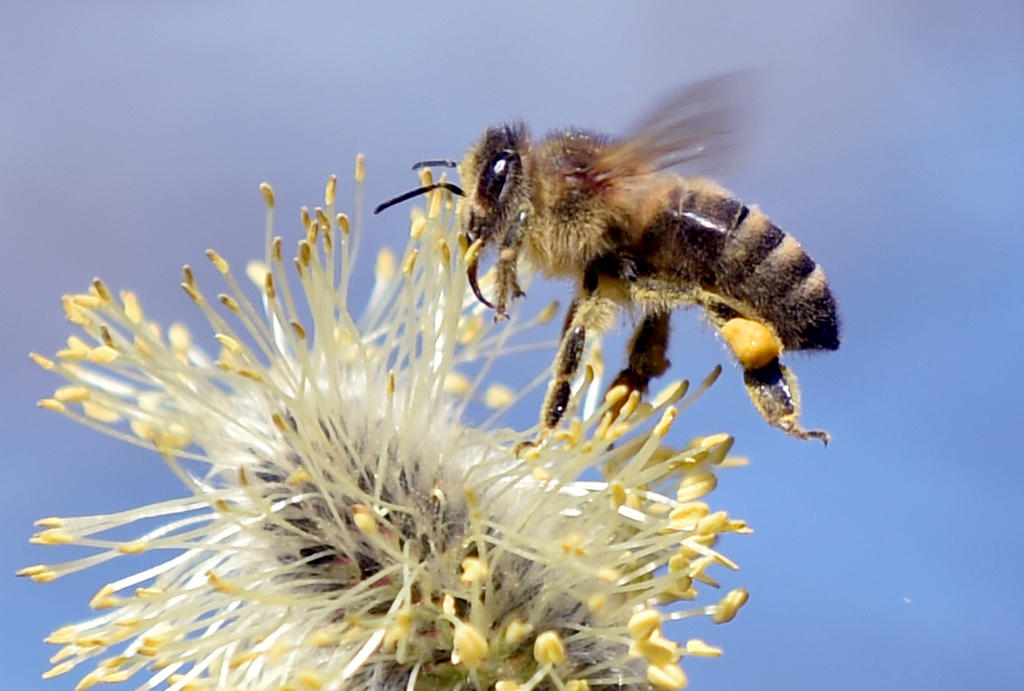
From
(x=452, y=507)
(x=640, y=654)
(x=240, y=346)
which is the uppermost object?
(x=240, y=346)

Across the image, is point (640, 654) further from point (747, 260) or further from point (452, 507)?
point (747, 260)

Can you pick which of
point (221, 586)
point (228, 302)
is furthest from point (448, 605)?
point (228, 302)

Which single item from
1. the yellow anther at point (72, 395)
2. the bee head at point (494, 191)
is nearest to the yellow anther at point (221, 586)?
the yellow anther at point (72, 395)

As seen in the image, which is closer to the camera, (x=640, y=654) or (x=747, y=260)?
(x=640, y=654)

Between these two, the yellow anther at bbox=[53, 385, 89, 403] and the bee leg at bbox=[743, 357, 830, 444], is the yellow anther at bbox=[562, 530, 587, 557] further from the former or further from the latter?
the yellow anther at bbox=[53, 385, 89, 403]

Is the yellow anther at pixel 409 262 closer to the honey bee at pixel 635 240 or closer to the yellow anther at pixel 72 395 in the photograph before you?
the honey bee at pixel 635 240

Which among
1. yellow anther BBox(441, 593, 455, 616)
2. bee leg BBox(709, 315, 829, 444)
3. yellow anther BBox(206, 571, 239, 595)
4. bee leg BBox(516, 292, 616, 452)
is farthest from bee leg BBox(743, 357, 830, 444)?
yellow anther BBox(206, 571, 239, 595)

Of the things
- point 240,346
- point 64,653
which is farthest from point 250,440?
point 64,653

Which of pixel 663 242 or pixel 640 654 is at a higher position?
pixel 663 242
